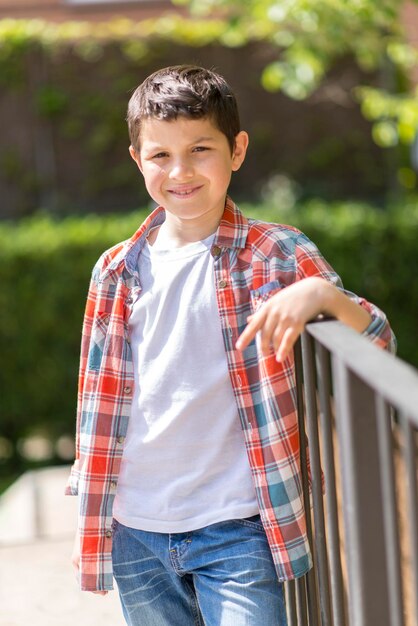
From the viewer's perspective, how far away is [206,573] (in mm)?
1875

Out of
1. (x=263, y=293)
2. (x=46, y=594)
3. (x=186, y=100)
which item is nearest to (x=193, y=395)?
(x=263, y=293)

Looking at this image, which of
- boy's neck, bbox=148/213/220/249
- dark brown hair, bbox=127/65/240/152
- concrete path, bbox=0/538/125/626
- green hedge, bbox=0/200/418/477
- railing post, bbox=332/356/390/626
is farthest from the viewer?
green hedge, bbox=0/200/418/477

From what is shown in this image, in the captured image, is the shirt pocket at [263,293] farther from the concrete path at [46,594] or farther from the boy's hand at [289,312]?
the concrete path at [46,594]

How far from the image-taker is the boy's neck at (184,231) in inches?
78.8

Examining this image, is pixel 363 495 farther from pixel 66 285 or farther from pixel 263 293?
pixel 66 285

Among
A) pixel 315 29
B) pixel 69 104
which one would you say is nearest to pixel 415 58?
pixel 315 29

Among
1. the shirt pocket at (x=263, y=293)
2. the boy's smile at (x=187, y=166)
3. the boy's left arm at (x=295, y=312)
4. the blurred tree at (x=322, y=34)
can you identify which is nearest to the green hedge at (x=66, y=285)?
the blurred tree at (x=322, y=34)

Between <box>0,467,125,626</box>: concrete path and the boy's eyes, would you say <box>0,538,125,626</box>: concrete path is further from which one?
the boy's eyes

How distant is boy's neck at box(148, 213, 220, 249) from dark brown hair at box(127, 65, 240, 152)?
159 millimetres

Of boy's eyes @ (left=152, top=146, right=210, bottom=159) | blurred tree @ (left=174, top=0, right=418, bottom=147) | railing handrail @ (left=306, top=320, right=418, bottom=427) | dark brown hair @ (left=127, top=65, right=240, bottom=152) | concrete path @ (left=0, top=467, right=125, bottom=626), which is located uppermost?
blurred tree @ (left=174, top=0, right=418, bottom=147)

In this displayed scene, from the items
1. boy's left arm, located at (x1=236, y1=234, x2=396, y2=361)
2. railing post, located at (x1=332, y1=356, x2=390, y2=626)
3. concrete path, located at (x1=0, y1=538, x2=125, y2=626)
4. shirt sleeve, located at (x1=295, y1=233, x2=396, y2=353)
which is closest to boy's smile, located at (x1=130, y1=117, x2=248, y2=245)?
shirt sleeve, located at (x1=295, y1=233, x2=396, y2=353)

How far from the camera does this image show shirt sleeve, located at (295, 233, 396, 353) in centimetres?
179

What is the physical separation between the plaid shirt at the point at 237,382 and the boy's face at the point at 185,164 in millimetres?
73

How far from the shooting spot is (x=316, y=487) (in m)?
1.87
